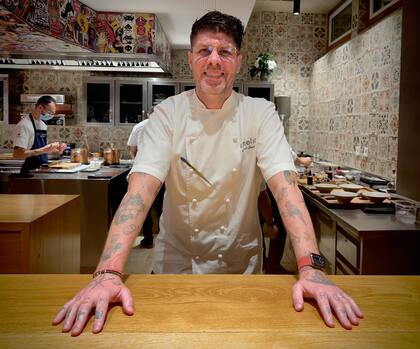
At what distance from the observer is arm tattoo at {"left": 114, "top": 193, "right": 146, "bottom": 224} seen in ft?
4.20

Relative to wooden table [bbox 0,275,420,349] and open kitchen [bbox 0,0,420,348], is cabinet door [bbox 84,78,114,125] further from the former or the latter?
wooden table [bbox 0,275,420,349]

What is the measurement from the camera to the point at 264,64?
21.2 ft

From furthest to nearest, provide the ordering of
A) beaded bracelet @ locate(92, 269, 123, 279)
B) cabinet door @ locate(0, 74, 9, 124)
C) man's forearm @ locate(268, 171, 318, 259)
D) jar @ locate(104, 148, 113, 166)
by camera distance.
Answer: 1. cabinet door @ locate(0, 74, 9, 124)
2. jar @ locate(104, 148, 113, 166)
3. man's forearm @ locate(268, 171, 318, 259)
4. beaded bracelet @ locate(92, 269, 123, 279)

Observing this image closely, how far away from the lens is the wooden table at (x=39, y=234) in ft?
6.97

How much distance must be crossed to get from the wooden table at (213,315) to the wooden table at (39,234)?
1.04m

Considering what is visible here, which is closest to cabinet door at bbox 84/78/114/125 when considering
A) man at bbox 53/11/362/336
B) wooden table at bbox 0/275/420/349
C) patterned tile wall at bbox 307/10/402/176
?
patterned tile wall at bbox 307/10/402/176

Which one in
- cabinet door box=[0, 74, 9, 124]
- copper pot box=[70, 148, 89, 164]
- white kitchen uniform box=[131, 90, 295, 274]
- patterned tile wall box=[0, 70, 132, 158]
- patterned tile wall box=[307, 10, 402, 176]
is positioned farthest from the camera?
patterned tile wall box=[0, 70, 132, 158]

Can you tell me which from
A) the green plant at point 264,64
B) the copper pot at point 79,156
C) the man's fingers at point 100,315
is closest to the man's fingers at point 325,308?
the man's fingers at point 100,315

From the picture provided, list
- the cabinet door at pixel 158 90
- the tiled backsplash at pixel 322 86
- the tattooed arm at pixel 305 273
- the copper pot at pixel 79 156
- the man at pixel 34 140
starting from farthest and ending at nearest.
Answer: the cabinet door at pixel 158 90 → the copper pot at pixel 79 156 → the man at pixel 34 140 → the tiled backsplash at pixel 322 86 → the tattooed arm at pixel 305 273

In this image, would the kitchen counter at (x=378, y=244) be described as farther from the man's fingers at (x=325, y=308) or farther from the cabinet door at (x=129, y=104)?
the cabinet door at (x=129, y=104)

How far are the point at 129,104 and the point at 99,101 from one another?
48cm

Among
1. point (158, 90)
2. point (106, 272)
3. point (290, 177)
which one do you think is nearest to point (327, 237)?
point (290, 177)

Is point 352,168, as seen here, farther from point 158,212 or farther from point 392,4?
point 158,212

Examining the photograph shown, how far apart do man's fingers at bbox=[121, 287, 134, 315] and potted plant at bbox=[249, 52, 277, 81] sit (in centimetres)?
585
